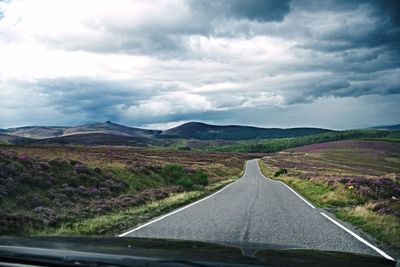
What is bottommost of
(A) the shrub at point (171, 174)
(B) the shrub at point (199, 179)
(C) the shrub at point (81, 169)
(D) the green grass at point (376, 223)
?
(B) the shrub at point (199, 179)

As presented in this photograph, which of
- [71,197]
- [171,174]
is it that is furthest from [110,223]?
[171,174]

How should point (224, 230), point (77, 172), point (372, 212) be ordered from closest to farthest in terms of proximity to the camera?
point (224, 230)
point (372, 212)
point (77, 172)

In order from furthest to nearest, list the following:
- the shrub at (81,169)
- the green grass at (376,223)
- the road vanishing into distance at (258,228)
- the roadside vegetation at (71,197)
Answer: the shrub at (81,169) → the roadside vegetation at (71,197) → the green grass at (376,223) → the road vanishing into distance at (258,228)

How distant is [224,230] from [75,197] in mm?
9949

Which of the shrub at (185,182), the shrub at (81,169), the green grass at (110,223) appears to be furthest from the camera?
the shrub at (185,182)

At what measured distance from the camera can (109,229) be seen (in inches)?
474

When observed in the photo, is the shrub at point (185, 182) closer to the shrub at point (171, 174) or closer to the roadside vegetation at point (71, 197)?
the roadside vegetation at point (71, 197)

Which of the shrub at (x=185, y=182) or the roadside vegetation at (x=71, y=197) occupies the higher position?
the roadside vegetation at (x=71, y=197)

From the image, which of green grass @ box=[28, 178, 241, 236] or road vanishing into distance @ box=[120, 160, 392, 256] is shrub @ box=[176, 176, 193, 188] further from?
road vanishing into distance @ box=[120, 160, 392, 256]

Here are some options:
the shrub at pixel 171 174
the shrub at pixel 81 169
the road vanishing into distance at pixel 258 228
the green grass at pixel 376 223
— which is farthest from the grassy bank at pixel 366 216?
the shrub at pixel 81 169

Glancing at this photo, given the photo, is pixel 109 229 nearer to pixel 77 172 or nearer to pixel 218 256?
pixel 218 256

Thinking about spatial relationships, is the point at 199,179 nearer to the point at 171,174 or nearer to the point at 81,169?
the point at 171,174

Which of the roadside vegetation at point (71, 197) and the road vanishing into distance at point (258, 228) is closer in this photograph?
the road vanishing into distance at point (258, 228)

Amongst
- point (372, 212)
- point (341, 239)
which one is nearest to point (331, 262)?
point (341, 239)
